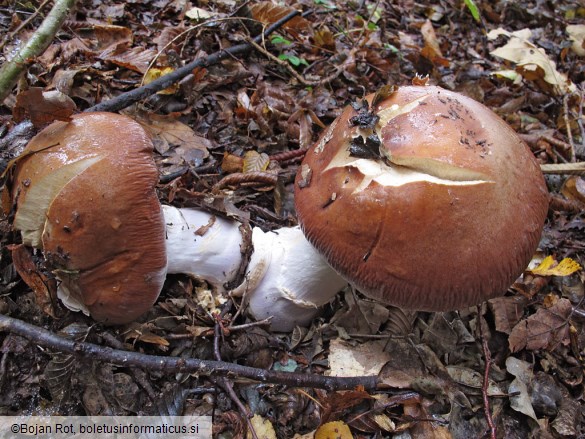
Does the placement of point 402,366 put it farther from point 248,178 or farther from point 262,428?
point 248,178

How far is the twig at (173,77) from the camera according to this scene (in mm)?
2965

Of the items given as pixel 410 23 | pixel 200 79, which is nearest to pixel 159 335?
pixel 200 79

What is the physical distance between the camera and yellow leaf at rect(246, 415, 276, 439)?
7.40 feet

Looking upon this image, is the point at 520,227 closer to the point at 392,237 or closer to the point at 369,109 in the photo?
the point at 392,237

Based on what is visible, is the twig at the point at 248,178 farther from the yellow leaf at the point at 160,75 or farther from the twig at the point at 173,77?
the yellow leaf at the point at 160,75

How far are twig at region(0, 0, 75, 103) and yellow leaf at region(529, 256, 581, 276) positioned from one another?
3.66 metres

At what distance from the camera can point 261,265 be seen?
8.48 feet

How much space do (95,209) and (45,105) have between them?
65cm

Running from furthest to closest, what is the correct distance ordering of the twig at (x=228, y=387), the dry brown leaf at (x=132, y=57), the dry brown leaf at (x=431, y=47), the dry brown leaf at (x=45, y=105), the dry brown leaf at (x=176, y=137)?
the dry brown leaf at (x=431, y=47) → the dry brown leaf at (x=132, y=57) → the dry brown leaf at (x=176, y=137) → the twig at (x=228, y=387) → the dry brown leaf at (x=45, y=105)

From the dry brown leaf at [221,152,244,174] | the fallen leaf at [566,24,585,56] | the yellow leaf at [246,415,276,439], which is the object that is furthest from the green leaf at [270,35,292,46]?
the fallen leaf at [566,24,585,56]

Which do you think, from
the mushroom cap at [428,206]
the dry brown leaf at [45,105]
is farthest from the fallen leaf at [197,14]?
the mushroom cap at [428,206]

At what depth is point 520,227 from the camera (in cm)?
190

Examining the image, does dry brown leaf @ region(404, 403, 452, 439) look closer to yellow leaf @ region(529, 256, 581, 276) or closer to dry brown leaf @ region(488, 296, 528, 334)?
dry brown leaf @ region(488, 296, 528, 334)

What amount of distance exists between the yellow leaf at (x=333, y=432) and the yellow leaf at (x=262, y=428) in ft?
0.82
